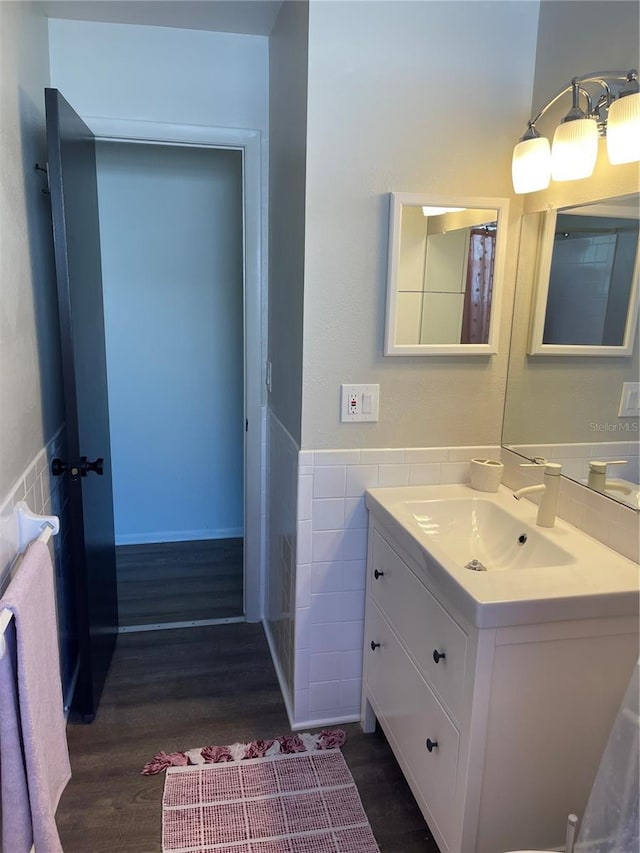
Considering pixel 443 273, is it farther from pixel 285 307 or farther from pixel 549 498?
pixel 549 498

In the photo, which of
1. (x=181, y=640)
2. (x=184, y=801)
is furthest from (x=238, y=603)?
(x=184, y=801)

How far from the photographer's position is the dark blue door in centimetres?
192

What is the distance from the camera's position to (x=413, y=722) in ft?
5.77

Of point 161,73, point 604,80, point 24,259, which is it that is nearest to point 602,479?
point 604,80

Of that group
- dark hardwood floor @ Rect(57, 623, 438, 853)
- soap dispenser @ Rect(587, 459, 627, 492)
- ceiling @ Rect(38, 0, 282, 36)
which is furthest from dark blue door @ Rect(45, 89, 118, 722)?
soap dispenser @ Rect(587, 459, 627, 492)

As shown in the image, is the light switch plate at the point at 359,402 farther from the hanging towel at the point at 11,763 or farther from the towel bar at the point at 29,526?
the hanging towel at the point at 11,763

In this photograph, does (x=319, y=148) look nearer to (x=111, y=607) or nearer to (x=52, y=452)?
(x=52, y=452)

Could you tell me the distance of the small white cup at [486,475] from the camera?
2.07 metres

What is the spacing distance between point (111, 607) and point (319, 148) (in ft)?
6.66

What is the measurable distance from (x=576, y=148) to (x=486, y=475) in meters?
1.01

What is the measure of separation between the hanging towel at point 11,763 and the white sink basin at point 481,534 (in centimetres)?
104

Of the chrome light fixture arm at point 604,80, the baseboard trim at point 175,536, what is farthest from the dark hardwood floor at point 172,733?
the chrome light fixture arm at point 604,80

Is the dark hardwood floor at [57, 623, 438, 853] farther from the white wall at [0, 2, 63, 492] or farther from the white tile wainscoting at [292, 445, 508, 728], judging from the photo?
the white wall at [0, 2, 63, 492]

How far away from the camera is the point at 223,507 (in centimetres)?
392
